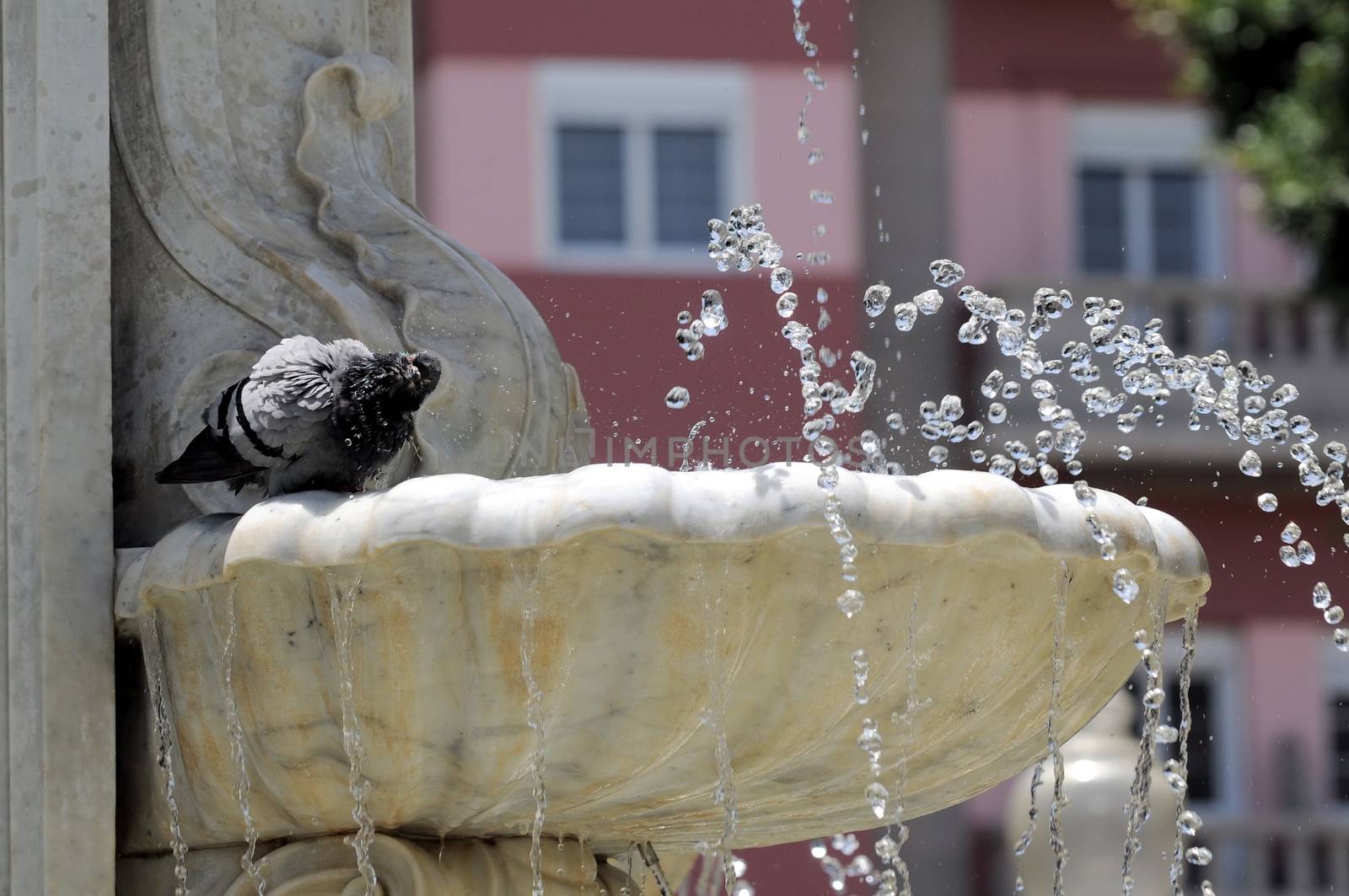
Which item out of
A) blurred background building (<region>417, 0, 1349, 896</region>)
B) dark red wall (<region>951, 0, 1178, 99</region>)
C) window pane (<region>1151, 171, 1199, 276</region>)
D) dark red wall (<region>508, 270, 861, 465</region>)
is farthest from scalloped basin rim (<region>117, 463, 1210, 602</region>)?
window pane (<region>1151, 171, 1199, 276</region>)

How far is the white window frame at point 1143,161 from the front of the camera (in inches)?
698

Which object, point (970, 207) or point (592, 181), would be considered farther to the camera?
point (970, 207)

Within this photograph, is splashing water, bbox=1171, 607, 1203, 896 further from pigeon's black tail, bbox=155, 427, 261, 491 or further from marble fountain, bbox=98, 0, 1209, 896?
pigeon's black tail, bbox=155, 427, 261, 491

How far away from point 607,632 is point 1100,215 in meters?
15.3

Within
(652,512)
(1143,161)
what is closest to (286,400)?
(652,512)

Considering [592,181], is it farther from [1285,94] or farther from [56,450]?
[56,450]

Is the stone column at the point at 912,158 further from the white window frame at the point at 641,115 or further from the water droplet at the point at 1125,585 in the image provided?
the water droplet at the point at 1125,585

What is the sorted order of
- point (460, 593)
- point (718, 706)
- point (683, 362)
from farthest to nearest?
1. point (683, 362)
2. point (718, 706)
3. point (460, 593)

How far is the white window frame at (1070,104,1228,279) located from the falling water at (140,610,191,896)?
14.6 m

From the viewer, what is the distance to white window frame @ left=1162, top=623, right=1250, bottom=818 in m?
16.2

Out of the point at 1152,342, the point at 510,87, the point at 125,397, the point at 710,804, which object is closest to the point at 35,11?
the point at 125,397

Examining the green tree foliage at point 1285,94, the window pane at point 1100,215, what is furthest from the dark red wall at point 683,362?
the window pane at point 1100,215

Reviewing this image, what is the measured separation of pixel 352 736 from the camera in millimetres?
3221

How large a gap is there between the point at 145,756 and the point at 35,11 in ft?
3.58
